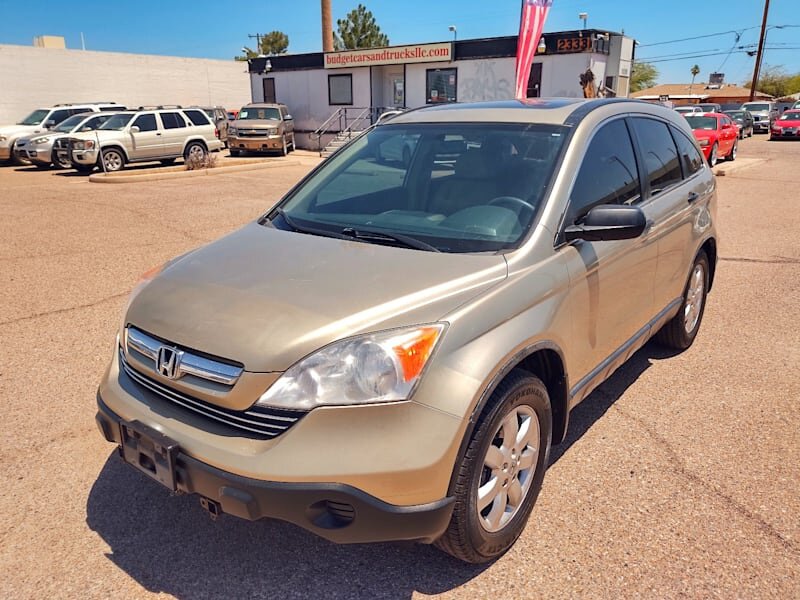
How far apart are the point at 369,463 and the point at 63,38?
5136 cm

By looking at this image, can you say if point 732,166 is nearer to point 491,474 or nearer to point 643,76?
point 491,474

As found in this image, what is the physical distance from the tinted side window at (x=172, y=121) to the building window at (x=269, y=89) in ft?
40.3

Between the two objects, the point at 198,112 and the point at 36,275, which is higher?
the point at 198,112

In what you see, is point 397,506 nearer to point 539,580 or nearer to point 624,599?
point 539,580

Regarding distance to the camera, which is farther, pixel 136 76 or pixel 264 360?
pixel 136 76

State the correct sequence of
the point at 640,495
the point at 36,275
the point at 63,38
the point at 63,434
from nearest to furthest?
the point at 640,495, the point at 63,434, the point at 36,275, the point at 63,38

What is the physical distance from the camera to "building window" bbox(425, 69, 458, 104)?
25281 millimetres

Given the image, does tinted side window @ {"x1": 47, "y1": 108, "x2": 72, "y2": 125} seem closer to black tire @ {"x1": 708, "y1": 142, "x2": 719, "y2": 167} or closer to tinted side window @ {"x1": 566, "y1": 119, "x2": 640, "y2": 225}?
black tire @ {"x1": 708, "y1": 142, "x2": 719, "y2": 167}

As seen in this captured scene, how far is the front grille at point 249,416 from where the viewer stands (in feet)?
7.01

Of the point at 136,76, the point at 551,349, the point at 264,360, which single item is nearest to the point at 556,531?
the point at 551,349

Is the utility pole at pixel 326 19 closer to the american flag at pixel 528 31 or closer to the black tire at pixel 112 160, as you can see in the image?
the black tire at pixel 112 160

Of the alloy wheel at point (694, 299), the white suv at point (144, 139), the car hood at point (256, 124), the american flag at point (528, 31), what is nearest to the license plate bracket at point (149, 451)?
the alloy wheel at point (694, 299)

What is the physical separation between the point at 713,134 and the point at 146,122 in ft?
55.2

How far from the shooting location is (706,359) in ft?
15.5
